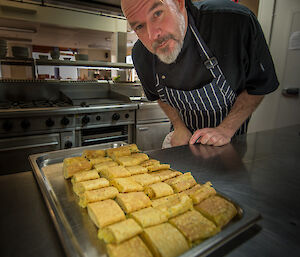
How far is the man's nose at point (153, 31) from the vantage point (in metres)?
1.18

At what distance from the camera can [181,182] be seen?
2.67 ft

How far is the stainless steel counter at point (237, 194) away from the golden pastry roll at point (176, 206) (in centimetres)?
15

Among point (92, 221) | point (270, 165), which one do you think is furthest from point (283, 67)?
point (92, 221)

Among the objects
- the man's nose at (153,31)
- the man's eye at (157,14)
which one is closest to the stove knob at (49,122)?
the man's nose at (153,31)

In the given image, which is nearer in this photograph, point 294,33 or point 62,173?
point 62,173

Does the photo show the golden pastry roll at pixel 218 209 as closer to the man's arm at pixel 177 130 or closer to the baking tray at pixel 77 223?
the baking tray at pixel 77 223

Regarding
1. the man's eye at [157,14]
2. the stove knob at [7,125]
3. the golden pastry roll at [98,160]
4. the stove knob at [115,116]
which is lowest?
the stove knob at [7,125]

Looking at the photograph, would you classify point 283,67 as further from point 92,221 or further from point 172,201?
point 92,221

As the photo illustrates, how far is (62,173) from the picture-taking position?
981 mm

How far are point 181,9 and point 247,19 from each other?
0.41 meters

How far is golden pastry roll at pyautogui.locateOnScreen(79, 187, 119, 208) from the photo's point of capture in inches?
27.8

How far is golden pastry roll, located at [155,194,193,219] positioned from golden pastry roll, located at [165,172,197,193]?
75 mm

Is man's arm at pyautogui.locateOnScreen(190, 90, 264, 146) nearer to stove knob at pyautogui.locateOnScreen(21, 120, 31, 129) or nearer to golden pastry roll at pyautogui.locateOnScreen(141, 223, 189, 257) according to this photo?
golden pastry roll at pyautogui.locateOnScreen(141, 223, 189, 257)

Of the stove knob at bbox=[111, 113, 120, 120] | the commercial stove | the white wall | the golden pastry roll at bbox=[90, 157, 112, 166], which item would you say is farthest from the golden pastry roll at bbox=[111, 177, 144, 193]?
the white wall
